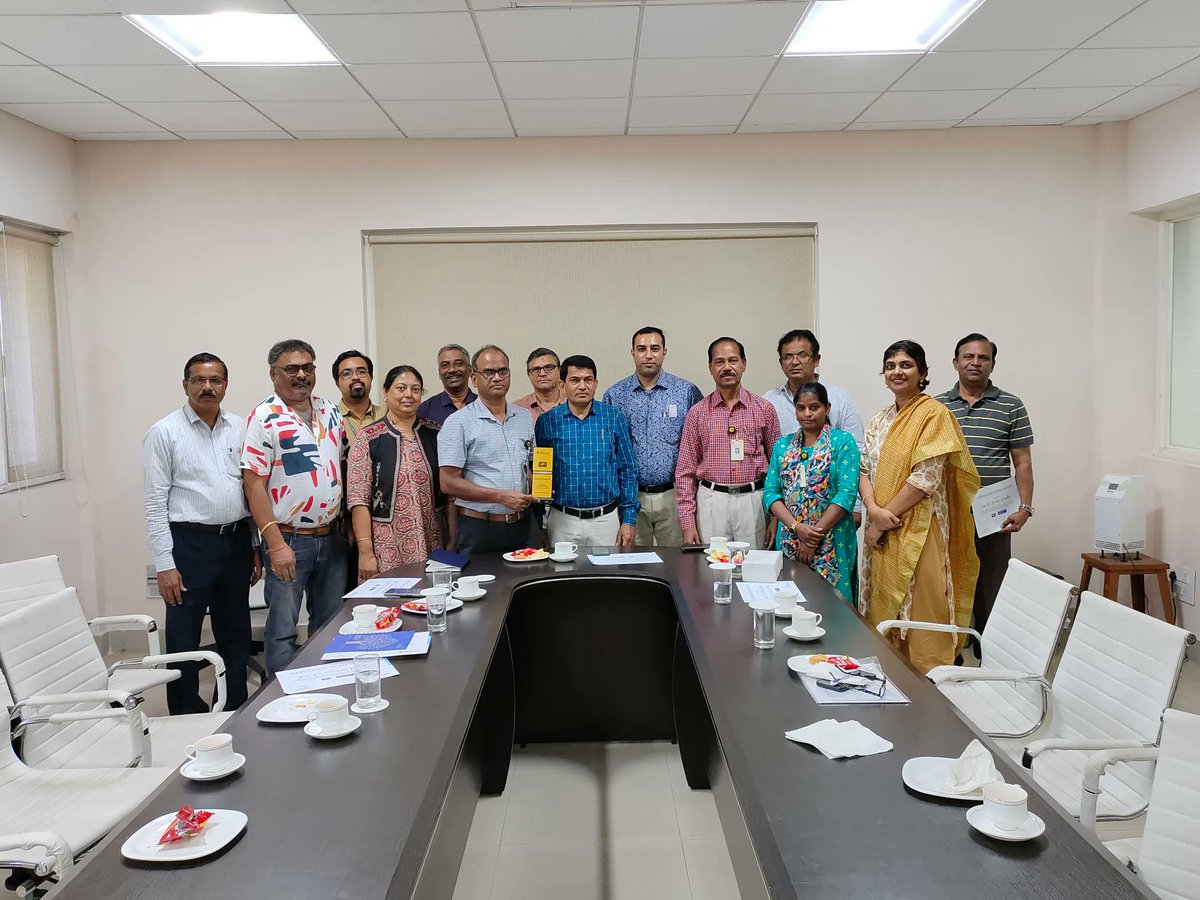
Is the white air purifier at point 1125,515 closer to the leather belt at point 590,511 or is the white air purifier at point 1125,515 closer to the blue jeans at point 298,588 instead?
the leather belt at point 590,511

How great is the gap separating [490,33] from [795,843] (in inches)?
127

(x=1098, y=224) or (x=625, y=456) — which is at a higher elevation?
(x=1098, y=224)

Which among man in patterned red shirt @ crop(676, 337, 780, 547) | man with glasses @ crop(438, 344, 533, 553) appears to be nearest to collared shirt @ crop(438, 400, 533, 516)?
man with glasses @ crop(438, 344, 533, 553)

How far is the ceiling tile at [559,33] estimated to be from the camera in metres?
3.25

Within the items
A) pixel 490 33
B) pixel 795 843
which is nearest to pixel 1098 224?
pixel 490 33

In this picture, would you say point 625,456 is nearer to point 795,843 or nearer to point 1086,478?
point 795,843

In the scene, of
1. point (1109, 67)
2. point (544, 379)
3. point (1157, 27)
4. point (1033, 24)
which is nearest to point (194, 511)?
point (544, 379)

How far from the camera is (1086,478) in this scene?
199 inches

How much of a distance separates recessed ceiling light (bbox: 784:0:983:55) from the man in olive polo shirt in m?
1.43

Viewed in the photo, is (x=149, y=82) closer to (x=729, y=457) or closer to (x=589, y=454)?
(x=589, y=454)

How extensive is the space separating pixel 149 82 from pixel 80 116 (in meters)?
0.79

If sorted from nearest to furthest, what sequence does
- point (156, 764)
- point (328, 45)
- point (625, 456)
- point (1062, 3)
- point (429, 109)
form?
point (156, 764)
point (1062, 3)
point (328, 45)
point (625, 456)
point (429, 109)

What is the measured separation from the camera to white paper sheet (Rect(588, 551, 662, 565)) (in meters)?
3.30

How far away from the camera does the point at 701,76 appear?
156 inches
